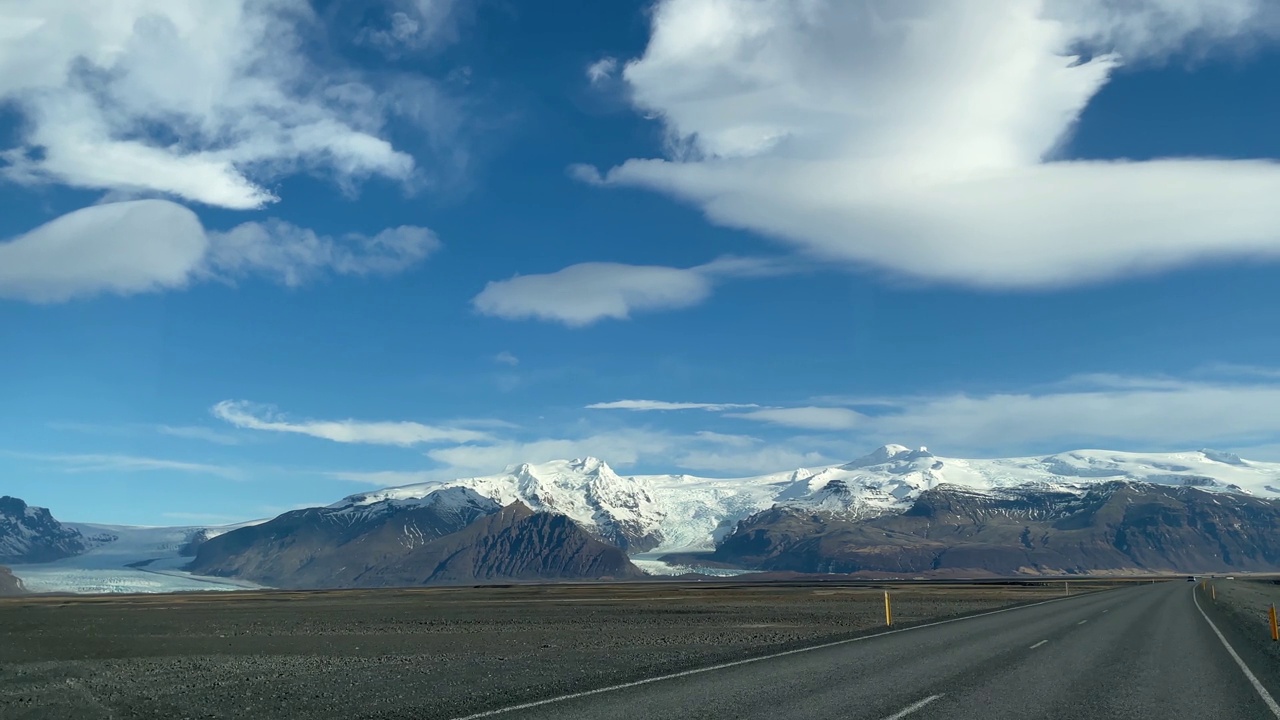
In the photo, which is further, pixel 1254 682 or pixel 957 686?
pixel 1254 682

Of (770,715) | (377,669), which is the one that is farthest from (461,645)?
(770,715)

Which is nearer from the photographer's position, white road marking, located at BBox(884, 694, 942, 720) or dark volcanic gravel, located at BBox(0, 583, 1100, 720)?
white road marking, located at BBox(884, 694, 942, 720)

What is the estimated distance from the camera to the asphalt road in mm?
17953

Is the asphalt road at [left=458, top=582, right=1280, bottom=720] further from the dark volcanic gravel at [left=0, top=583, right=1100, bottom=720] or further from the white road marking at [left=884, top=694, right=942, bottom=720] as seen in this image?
the dark volcanic gravel at [left=0, top=583, right=1100, bottom=720]

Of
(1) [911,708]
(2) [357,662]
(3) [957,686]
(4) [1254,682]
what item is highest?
(1) [911,708]

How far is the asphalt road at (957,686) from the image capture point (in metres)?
18.0

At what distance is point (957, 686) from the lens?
21.2 meters

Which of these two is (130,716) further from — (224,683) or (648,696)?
(648,696)

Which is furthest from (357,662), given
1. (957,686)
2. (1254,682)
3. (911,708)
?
(1254,682)

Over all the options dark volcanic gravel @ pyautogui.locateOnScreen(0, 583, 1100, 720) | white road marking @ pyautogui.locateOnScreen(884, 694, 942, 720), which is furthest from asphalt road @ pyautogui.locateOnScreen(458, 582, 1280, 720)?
dark volcanic gravel @ pyautogui.locateOnScreen(0, 583, 1100, 720)

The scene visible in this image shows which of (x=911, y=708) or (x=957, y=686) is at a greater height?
(x=911, y=708)

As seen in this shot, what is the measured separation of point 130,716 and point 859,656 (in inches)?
792

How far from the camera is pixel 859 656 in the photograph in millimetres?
27750

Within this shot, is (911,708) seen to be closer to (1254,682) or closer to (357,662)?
(1254,682)
